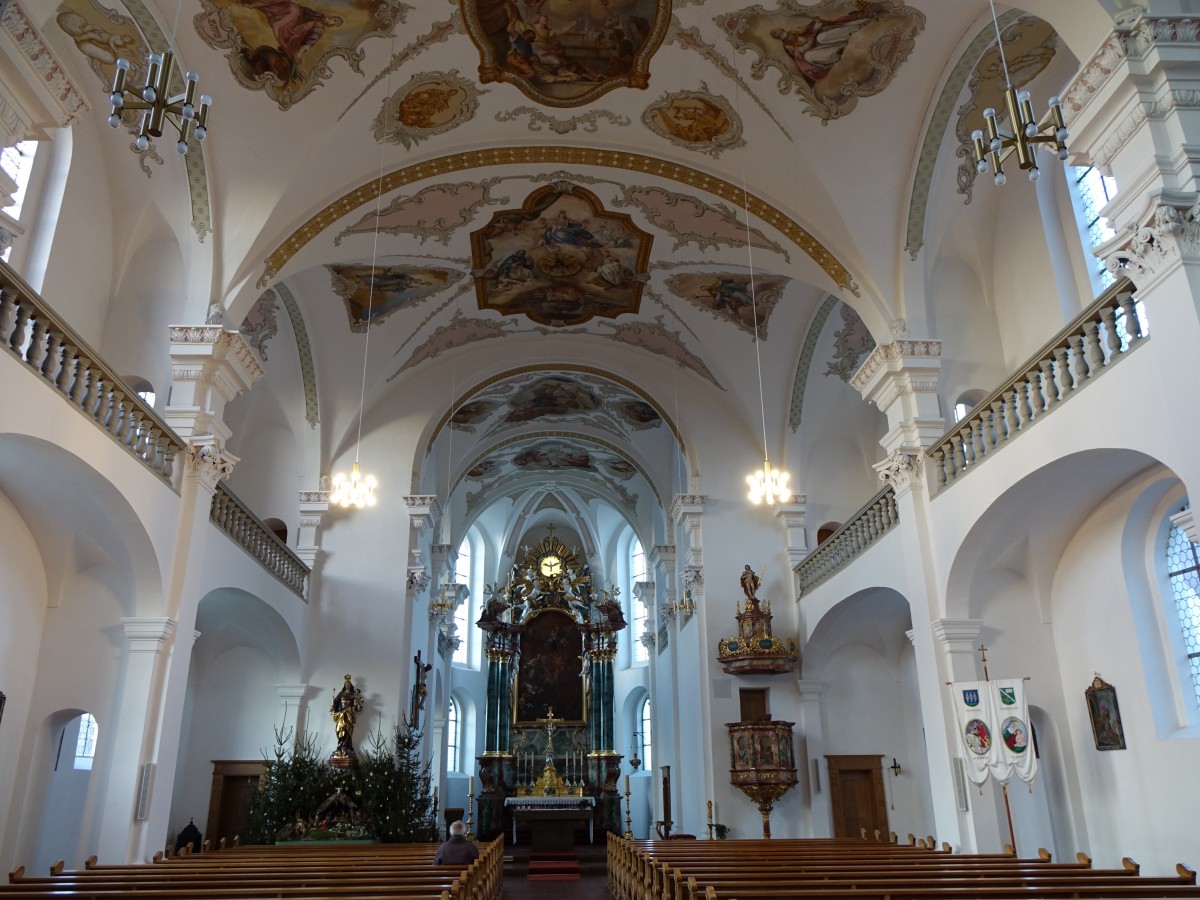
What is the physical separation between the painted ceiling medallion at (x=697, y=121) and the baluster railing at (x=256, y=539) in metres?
6.85

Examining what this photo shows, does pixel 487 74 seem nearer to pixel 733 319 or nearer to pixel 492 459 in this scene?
pixel 733 319

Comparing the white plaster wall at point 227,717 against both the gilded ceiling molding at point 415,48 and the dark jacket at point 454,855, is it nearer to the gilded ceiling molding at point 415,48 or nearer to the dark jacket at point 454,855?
the dark jacket at point 454,855

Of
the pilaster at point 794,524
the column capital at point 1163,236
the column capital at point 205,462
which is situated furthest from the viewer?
the pilaster at point 794,524

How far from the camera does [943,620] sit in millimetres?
9992

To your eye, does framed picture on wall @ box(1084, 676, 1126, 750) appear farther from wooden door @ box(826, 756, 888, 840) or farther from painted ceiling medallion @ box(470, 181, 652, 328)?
painted ceiling medallion @ box(470, 181, 652, 328)

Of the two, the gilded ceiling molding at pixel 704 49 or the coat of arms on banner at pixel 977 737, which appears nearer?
the coat of arms on banner at pixel 977 737

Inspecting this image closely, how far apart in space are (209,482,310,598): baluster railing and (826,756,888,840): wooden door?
8.82m

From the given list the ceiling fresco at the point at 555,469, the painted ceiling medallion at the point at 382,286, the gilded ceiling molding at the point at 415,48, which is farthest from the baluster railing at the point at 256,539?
the ceiling fresco at the point at 555,469

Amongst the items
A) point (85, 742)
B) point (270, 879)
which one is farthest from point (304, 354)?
point (270, 879)

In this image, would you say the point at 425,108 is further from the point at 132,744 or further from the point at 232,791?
the point at 232,791

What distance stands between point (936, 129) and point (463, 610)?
20039 millimetres

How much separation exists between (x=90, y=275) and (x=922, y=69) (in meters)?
9.60

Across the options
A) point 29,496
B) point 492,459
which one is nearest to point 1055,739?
point 29,496

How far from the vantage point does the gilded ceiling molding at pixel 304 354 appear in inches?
579
